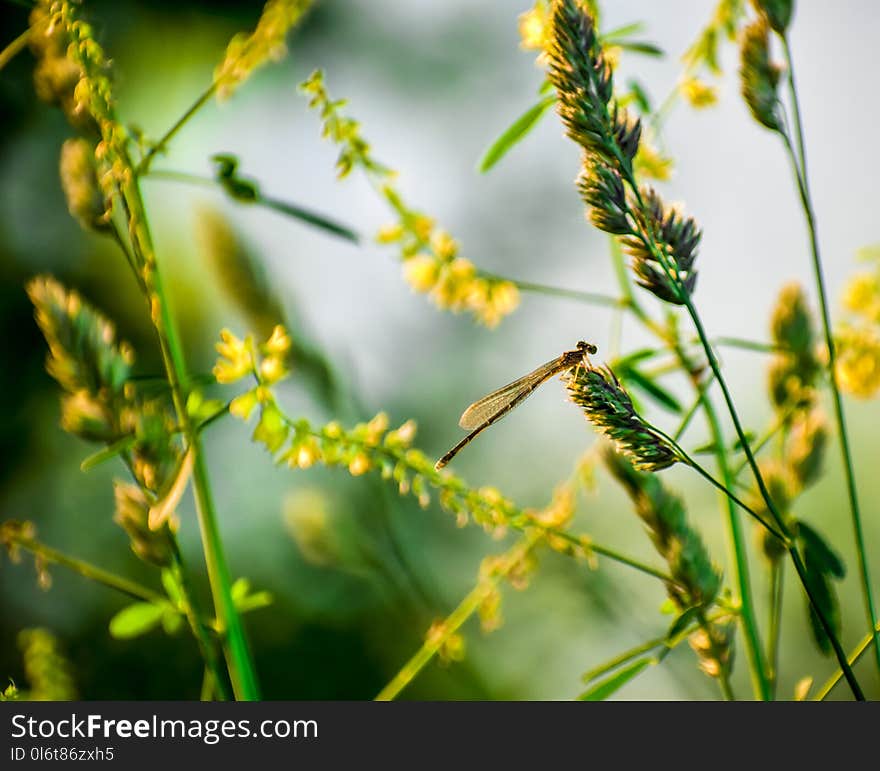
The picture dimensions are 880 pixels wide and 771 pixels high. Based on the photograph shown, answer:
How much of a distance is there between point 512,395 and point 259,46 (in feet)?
0.52

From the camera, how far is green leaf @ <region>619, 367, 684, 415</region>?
0.36 metres

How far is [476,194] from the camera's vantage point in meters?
0.74

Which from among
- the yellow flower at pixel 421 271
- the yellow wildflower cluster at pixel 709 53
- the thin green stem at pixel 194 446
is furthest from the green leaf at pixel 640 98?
the thin green stem at pixel 194 446

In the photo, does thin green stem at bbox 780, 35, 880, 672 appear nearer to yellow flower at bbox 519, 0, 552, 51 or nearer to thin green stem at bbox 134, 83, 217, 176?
yellow flower at bbox 519, 0, 552, 51

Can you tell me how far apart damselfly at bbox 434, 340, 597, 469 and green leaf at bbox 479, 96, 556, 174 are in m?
0.11

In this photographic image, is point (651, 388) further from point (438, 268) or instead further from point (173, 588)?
point (173, 588)

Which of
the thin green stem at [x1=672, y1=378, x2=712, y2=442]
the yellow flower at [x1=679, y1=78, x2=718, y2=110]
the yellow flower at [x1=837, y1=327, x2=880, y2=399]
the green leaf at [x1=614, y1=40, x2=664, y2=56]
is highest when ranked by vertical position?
the green leaf at [x1=614, y1=40, x2=664, y2=56]

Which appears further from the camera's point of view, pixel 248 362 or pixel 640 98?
pixel 640 98

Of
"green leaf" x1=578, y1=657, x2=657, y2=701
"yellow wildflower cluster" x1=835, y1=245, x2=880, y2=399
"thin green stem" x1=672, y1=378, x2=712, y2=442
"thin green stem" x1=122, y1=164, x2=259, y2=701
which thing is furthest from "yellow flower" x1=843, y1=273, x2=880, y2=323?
"thin green stem" x1=122, y1=164, x2=259, y2=701

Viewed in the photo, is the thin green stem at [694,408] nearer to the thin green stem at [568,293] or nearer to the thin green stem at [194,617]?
the thin green stem at [568,293]

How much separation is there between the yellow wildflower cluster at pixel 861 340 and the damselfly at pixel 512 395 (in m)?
0.17

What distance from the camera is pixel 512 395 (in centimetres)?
29

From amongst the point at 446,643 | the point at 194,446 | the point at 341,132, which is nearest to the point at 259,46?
the point at 341,132

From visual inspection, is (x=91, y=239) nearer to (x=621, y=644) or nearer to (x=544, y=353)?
(x=544, y=353)
